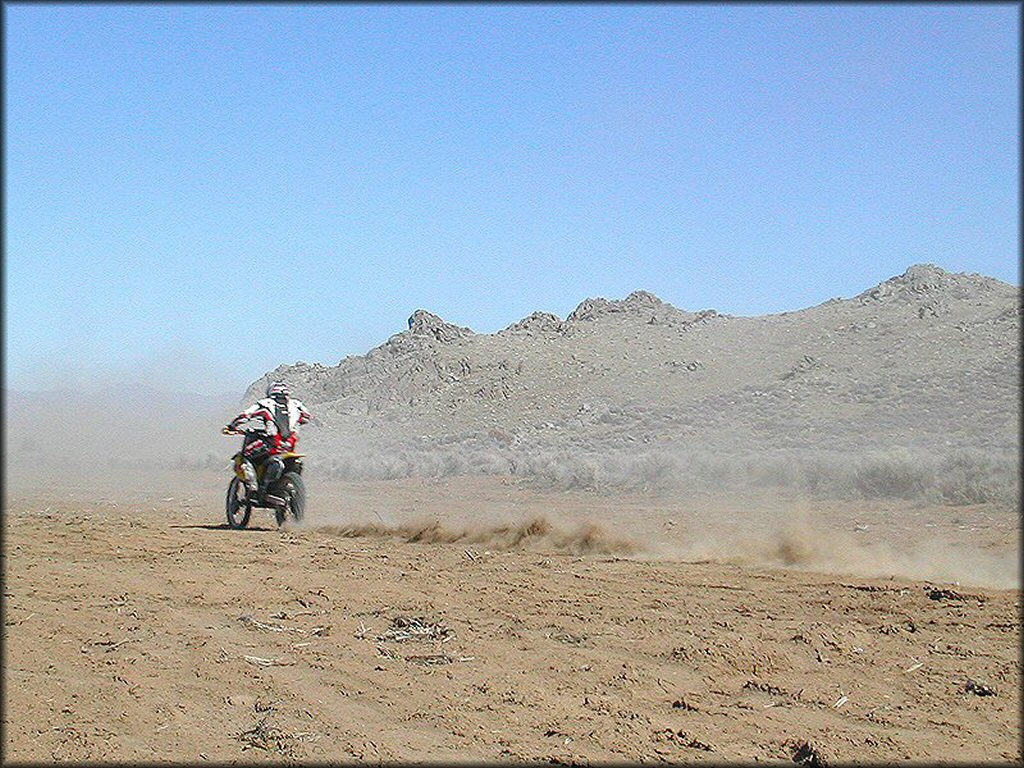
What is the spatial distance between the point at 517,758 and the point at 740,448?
1045 inches

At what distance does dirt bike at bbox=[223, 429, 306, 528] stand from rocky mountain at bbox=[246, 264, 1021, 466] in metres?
14.2

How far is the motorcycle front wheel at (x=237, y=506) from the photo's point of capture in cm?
1512

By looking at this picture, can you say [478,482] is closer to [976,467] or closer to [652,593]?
[976,467]

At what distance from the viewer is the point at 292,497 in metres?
15.1

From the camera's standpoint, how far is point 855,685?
21.9ft

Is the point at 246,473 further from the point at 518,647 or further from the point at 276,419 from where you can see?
the point at 518,647

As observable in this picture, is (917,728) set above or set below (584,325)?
below

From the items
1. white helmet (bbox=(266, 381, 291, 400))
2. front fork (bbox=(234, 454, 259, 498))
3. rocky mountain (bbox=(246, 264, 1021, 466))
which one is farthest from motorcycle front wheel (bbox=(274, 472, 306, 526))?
rocky mountain (bbox=(246, 264, 1021, 466))

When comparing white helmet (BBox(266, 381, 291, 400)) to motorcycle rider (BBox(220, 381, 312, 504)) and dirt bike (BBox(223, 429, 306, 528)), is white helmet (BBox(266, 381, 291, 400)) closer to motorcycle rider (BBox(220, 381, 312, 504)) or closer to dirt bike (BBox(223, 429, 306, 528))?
motorcycle rider (BBox(220, 381, 312, 504))

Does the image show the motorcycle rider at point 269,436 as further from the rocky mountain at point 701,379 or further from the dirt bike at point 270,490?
the rocky mountain at point 701,379

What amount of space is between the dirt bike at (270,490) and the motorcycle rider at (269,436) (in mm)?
19

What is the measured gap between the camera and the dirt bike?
590 inches

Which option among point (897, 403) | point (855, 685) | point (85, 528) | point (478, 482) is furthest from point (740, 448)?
point (855, 685)

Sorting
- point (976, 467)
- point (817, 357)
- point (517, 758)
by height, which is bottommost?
point (517, 758)
